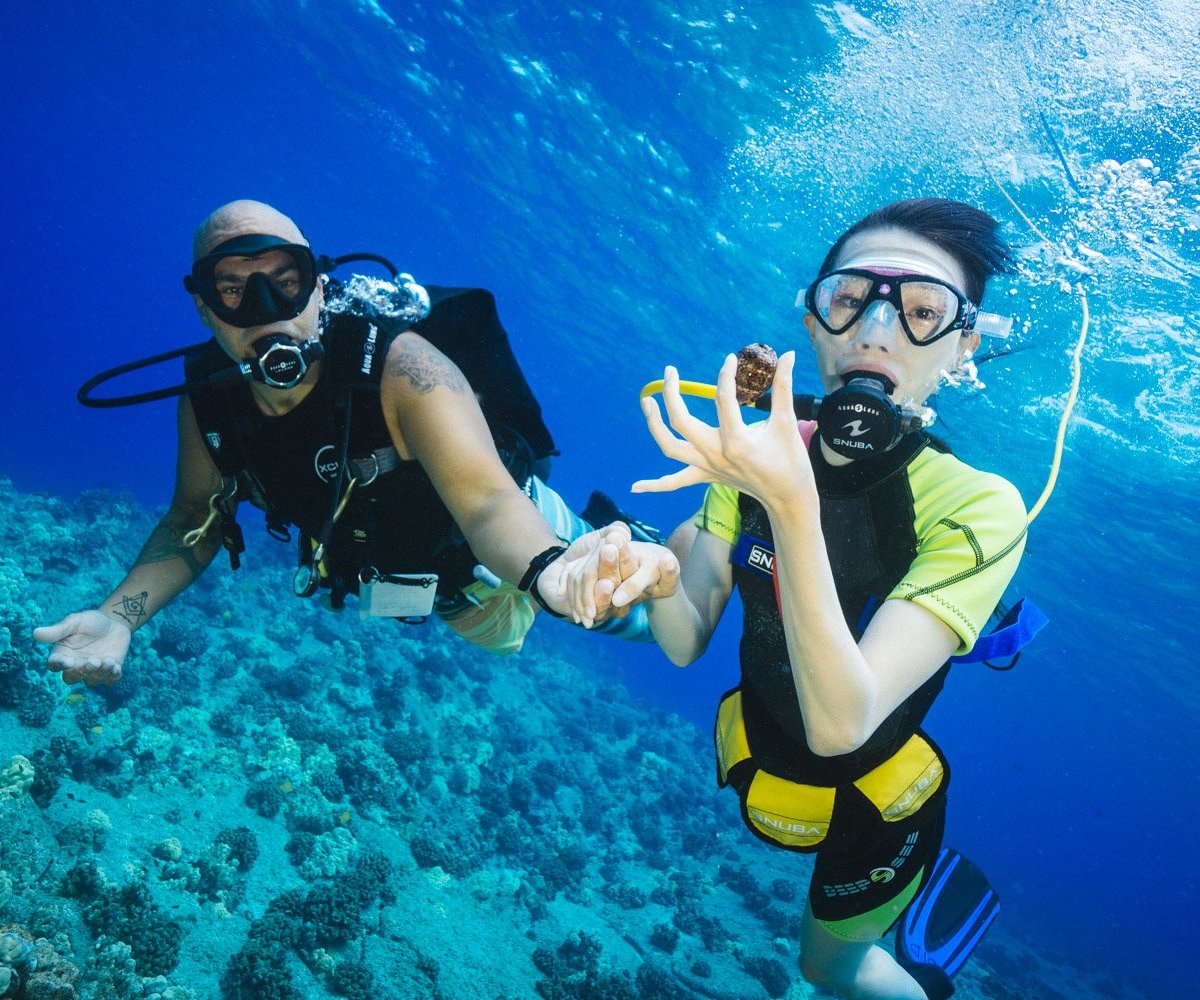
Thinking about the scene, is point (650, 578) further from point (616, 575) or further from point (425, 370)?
point (425, 370)

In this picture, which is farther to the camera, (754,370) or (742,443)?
(754,370)

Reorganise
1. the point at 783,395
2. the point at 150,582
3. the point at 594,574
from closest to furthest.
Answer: the point at 783,395 < the point at 594,574 < the point at 150,582

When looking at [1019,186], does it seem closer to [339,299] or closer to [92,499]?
[339,299]

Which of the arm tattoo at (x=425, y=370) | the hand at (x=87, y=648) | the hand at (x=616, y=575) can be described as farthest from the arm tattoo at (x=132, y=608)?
the hand at (x=616, y=575)

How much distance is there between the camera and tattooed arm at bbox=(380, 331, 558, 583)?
2.84 metres

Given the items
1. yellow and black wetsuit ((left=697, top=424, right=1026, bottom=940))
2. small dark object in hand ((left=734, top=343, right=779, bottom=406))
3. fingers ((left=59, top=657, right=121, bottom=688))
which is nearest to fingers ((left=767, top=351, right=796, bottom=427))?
small dark object in hand ((left=734, top=343, right=779, bottom=406))

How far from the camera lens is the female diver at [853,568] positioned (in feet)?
5.79

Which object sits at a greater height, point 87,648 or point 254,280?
point 254,280

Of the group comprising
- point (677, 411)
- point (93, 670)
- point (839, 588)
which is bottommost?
point (93, 670)

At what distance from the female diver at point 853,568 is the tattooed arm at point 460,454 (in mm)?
720

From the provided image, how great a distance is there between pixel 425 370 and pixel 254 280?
3.33 ft

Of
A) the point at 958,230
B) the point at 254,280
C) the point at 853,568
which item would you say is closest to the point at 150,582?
the point at 254,280

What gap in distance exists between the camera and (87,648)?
3.40 metres

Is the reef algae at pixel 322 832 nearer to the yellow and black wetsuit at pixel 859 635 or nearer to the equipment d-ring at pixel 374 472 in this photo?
the equipment d-ring at pixel 374 472
